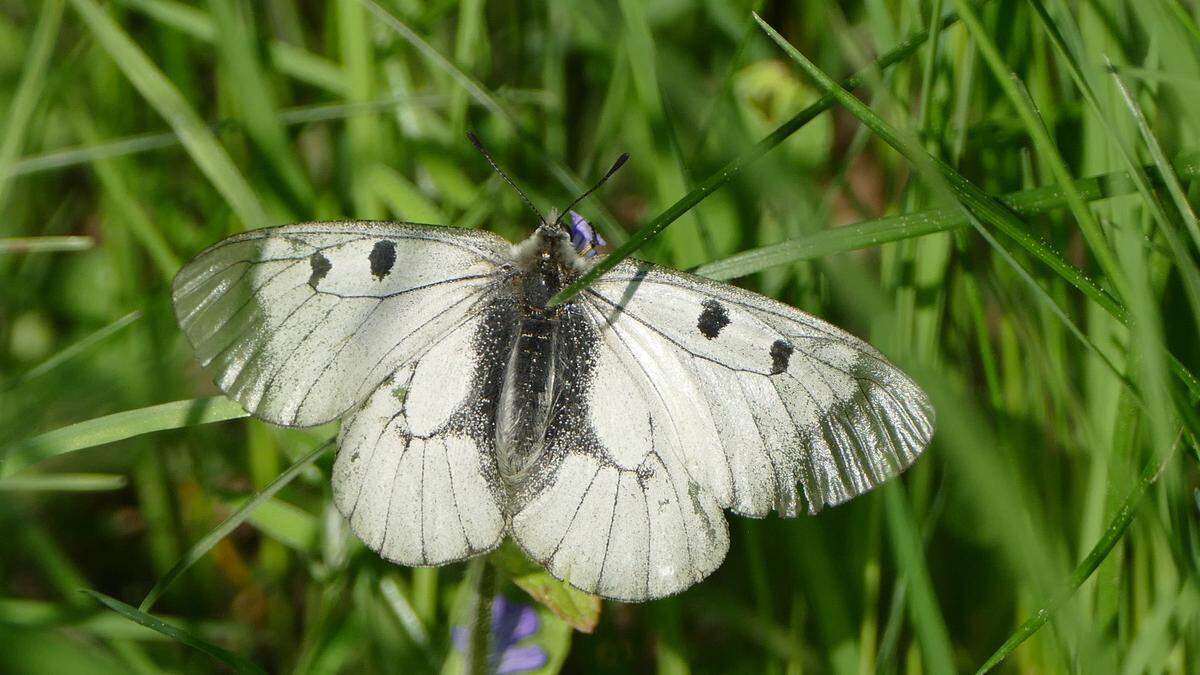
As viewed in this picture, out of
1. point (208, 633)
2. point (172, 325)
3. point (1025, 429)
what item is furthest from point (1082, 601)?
point (172, 325)

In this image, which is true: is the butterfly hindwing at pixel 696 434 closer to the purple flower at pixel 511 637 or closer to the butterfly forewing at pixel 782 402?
A: the butterfly forewing at pixel 782 402

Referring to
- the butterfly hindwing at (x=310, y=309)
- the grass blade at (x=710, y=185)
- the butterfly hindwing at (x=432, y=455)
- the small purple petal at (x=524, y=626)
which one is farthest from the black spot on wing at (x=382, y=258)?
the small purple petal at (x=524, y=626)

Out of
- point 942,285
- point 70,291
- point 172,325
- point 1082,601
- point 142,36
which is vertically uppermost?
point 142,36

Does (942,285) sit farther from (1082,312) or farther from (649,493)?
(649,493)

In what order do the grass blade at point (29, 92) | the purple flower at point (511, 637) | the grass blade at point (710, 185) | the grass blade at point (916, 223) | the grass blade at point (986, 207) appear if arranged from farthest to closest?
the grass blade at point (29, 92)
the purple flower at point (511, 637)
the grass blade at point (916, 223)
the grass blade at point (986, 207)
the grass blade at point (710, 185)

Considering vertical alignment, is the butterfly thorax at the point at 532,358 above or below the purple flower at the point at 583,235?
below

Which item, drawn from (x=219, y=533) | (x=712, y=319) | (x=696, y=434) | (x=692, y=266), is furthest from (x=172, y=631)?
(x=692, y=266)
